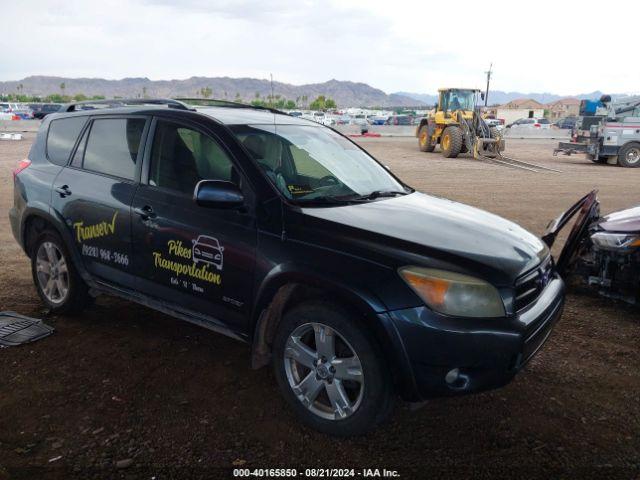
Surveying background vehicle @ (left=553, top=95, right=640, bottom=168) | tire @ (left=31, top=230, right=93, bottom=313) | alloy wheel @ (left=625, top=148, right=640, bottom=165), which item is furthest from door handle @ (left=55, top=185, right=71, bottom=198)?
alloy wheel @ (left=625, top=148, right=640, bottom=165)

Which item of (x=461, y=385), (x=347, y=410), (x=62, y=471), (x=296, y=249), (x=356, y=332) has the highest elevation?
(x=296, y=249)

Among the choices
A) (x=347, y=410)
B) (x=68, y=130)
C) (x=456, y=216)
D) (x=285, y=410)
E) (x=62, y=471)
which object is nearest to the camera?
(x=62, y=471)

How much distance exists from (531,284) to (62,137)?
12.5ft

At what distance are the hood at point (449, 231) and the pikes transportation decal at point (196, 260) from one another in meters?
0.65

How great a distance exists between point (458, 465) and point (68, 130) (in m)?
3.87

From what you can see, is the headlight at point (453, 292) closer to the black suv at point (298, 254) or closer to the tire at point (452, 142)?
the black suv at point (298, 254)

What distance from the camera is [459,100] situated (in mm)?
23422

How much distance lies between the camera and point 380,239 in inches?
111

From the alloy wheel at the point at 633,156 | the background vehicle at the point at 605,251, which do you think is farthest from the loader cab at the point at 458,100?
the background vehicle at the point at 605,251

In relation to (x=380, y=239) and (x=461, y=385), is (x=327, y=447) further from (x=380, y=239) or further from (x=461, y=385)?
(x=380, y=239)

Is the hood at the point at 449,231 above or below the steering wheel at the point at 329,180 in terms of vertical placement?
below

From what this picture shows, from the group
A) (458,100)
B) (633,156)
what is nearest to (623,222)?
(633,156)

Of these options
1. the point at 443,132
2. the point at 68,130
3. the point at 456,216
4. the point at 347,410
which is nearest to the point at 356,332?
the point at 347,410

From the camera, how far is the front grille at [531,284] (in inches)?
113
